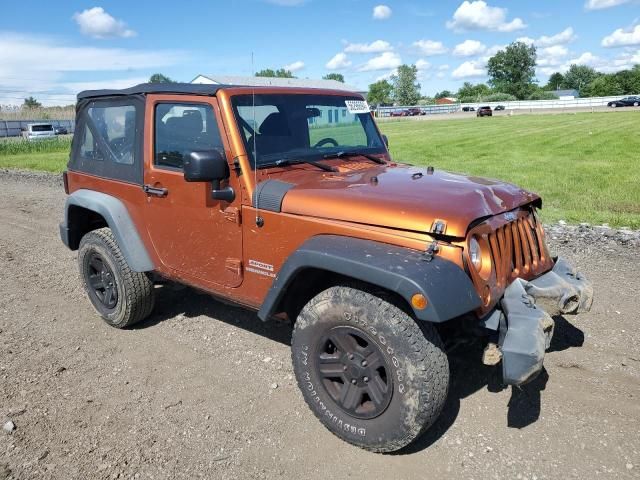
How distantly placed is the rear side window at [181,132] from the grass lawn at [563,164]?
234 inches

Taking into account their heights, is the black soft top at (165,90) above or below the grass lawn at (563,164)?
above

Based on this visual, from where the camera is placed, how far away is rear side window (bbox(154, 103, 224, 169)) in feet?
12.3

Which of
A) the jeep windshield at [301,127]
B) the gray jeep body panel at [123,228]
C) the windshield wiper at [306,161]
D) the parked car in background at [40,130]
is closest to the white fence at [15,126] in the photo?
the parked car in background at [40,130]

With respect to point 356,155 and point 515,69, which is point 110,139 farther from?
point 515,69

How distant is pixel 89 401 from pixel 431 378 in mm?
2321

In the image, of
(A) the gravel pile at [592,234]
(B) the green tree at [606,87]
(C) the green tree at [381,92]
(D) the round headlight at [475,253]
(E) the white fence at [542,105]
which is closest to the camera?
(D) the round headlight at [475,253]

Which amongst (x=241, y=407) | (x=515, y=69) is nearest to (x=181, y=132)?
(x=241, y=407)

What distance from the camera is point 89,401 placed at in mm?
3682

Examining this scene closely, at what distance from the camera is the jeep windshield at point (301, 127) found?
372 cm

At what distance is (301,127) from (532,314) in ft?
6.89

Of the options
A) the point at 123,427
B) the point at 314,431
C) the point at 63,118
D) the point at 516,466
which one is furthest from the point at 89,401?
the point at 63,118

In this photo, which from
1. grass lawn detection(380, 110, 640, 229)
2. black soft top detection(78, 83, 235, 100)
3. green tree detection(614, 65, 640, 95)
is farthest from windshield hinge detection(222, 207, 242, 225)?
green tree detection(614, 65, 640, 95)

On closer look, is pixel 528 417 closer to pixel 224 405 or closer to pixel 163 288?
pixel 224 405

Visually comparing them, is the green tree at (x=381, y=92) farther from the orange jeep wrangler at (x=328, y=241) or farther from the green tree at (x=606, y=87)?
the orange jeep wrangler at (x=328, y=241)
